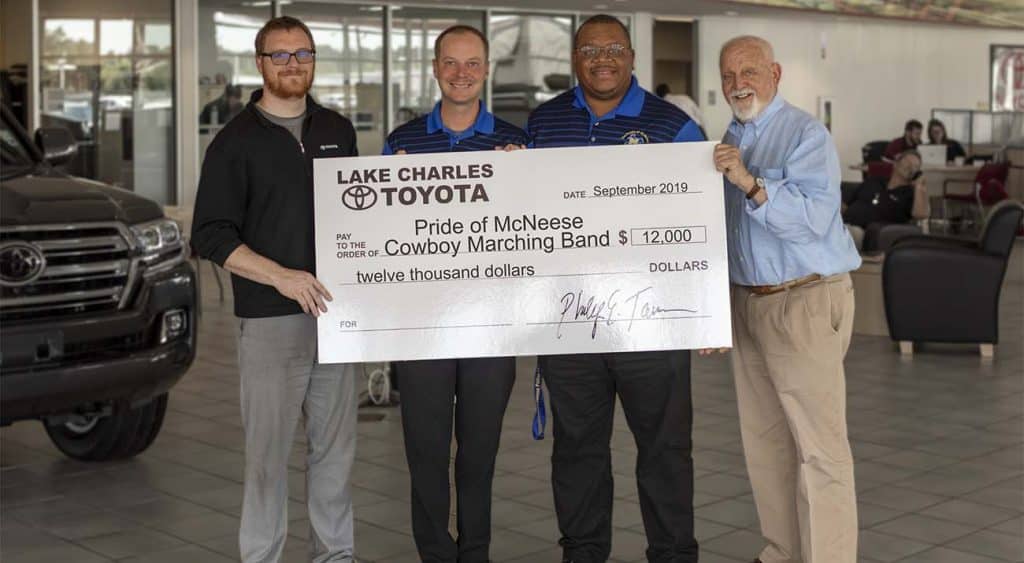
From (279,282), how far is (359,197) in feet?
1.28

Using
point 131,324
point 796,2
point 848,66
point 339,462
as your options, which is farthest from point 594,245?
point 848,66

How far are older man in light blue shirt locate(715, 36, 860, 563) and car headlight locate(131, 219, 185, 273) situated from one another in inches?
114

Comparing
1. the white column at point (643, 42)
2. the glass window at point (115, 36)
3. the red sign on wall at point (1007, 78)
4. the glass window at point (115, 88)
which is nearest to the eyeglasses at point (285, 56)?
the glass window at point (115, 88)

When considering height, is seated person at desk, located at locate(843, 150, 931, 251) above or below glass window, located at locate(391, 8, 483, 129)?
below

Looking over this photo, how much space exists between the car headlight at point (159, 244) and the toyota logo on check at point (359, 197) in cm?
214

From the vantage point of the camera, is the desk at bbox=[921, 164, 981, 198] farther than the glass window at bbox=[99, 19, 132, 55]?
Yes

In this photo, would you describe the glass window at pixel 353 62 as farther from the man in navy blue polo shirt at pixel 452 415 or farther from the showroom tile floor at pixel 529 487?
the man in navy blue polo shirt at pixel 452 415

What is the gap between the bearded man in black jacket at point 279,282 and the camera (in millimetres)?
4160

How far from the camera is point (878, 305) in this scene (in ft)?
35.0

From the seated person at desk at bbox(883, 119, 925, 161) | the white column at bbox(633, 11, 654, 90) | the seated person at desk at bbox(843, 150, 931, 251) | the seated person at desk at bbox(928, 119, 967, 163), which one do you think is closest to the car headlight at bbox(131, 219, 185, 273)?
the seated person at desk at bbox(843, 150, 931, 251)

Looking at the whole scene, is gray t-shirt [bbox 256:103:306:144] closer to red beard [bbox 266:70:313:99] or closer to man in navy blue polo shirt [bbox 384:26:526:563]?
red beard [bbox 266:70:313:99]

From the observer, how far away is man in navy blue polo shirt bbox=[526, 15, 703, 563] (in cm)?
439

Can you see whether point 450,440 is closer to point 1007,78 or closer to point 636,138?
point 636,138

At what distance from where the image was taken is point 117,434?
6676 millimetres
